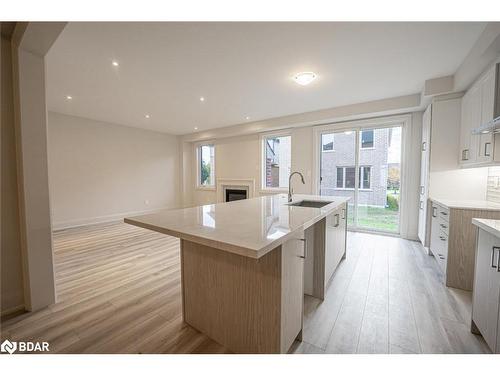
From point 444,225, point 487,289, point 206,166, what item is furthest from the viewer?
point 206,166

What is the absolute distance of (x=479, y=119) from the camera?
2.30 m

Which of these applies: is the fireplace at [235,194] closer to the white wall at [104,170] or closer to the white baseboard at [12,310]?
the white wall at [104,170]

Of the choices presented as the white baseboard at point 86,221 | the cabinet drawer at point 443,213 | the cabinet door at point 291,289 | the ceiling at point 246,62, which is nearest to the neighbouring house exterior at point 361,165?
the ceiling at point 246,62

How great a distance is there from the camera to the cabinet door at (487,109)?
2.06 metres

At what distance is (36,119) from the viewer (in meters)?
1.82

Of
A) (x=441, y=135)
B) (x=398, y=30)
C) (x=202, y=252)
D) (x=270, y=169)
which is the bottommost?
(x=202, y=252)

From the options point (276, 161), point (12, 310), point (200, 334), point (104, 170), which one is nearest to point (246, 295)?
point (200, 334)

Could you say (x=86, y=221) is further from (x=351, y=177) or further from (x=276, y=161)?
(x=351, y=177)

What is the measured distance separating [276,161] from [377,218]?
2758 mm

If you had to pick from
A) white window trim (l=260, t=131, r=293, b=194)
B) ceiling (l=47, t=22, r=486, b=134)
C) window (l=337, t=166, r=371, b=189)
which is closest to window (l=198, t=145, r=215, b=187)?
white window trim (l=260, t=131, r=293, b=194)

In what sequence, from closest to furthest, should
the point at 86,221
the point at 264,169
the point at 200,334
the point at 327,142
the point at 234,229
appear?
1. the point at 234,229
2. the point at 200,334
3. the point at 327,142
4. the point at 86,221
5. the point at 264,169

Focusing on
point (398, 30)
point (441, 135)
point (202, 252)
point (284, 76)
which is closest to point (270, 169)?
point (284, 76)
